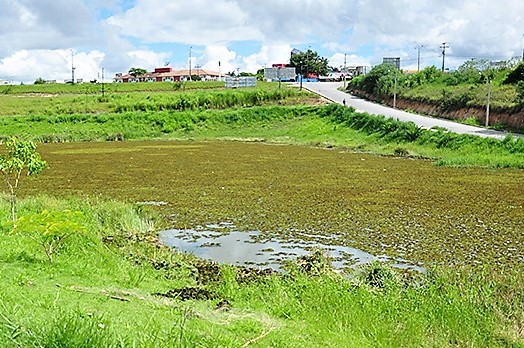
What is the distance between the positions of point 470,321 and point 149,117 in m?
45.6

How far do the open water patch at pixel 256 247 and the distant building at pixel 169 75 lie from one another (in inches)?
3767

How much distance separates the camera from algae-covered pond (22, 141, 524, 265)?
12.0 metres

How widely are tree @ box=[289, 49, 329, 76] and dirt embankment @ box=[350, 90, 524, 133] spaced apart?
44724 mm

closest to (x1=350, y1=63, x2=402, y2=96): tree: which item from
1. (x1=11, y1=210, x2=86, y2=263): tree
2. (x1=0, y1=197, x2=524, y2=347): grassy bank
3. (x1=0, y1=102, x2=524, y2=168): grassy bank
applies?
(x1=0, y1=102, x2=524, y2=168): grassy bank

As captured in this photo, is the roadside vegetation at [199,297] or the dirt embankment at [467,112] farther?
the dirt embankment at [467,112]

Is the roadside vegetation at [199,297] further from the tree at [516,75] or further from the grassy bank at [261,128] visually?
the tree at [516,75]

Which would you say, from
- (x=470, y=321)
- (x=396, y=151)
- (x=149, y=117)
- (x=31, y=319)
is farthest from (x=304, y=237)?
(x=149, y=117)

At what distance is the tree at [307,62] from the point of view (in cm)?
9819

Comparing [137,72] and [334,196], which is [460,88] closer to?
[334,196]

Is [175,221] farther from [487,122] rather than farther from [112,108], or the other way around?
[112,108]

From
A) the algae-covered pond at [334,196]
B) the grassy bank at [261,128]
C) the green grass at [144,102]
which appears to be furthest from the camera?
the green grass at [144,102]

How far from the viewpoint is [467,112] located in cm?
3875

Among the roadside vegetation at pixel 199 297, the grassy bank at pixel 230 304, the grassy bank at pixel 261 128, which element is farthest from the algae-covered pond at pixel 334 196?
the grassy bank at pixel 261 128

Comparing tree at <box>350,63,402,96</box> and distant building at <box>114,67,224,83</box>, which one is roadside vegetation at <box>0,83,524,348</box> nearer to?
tree at <box>350,63,402,96</box>
